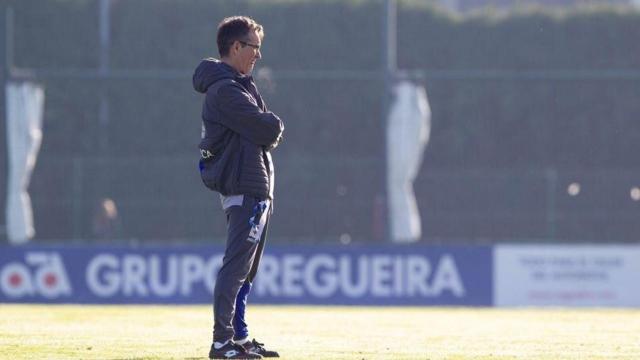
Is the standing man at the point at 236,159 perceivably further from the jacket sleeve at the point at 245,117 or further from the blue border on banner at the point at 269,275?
the blue border on banner at the point at 269,275

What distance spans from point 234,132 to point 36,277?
13310mm

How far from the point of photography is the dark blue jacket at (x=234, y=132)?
9.15 metres

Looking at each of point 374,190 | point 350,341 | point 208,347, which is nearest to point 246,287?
point 208,347

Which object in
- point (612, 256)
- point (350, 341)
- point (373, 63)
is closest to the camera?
point (350, 341)

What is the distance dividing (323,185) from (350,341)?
1872 cm

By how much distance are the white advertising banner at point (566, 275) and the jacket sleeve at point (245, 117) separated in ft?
44.8

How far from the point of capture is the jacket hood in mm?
9305

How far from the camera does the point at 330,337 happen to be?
11469mm

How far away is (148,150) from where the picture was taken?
33.5m

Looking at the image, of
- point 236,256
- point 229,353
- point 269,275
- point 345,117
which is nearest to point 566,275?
point 269,275

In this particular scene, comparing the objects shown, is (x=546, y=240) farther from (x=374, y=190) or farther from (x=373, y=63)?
(x=373, y=63)

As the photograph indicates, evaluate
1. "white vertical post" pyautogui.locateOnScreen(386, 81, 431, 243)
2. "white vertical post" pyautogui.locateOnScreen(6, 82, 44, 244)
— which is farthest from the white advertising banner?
"white vertical post" pyautogui.locateOnScreen(6, 82, 44, 244)

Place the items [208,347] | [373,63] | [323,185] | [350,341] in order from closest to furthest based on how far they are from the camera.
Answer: [208,347] < [350,341] < [323,185] < [373,63]

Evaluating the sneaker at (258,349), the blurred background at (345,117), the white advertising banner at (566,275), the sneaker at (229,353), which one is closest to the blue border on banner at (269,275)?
the white advertising banner at (566,275)
